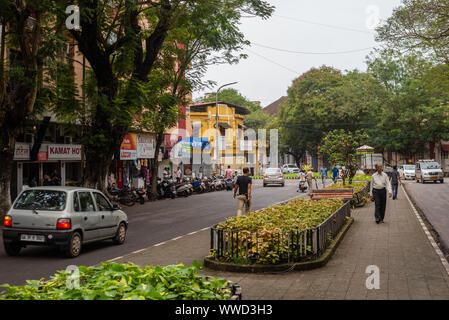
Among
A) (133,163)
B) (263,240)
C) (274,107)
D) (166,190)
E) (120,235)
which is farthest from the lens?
(274,107)

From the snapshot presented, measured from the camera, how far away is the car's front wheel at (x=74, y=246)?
1005cm

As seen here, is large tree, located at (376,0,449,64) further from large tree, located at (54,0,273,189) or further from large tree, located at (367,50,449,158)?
large tree, located at (367,50,449,158)

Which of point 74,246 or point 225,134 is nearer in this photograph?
point 74,246

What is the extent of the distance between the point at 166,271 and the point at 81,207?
24.1 feet

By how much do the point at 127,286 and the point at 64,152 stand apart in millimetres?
23745

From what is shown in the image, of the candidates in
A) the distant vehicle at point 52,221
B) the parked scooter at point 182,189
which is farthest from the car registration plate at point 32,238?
the parked scooter at point 182,189

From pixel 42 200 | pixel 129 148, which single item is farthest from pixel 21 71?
pixel 129 148

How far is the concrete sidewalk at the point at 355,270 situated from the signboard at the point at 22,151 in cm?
1202

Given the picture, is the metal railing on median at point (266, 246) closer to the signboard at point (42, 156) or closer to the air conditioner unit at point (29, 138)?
the signboard at point (42, 156)

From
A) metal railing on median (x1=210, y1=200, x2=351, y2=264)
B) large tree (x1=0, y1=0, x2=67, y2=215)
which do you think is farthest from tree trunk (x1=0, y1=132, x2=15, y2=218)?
metal railing on median (x1=210, y1=200, x2=351, y2=264)

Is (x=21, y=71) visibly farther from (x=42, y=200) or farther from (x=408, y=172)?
(x=408, y=172)

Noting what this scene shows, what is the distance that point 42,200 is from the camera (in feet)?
34.4

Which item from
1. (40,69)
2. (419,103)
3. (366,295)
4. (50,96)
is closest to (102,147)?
(50,96)

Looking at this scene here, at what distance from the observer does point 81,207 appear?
35.5ft
